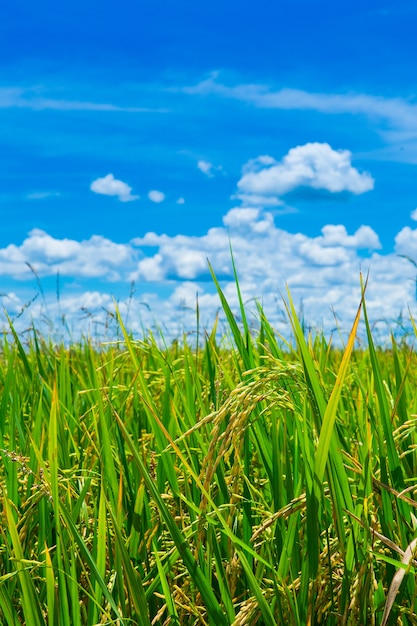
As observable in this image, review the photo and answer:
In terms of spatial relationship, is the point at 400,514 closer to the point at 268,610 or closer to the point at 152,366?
the point at 268,610

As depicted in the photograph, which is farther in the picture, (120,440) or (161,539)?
(120,440)

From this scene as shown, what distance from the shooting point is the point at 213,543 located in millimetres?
1270

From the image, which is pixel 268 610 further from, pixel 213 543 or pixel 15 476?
pixel 15 476

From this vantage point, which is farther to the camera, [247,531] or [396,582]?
[247,531]

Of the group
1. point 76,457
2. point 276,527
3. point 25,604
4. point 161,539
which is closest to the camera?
point 25,604

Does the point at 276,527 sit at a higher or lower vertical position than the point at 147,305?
lower

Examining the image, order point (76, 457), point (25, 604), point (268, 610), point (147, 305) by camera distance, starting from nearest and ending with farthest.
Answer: point (268, 610), point (25, 604), point (76, 457), point (147, 305)

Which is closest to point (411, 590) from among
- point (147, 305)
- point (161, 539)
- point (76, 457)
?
point (161, 539)

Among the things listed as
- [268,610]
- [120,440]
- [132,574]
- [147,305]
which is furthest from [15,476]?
[147,305]

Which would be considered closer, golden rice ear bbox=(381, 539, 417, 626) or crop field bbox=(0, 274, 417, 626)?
golden rice ear bbox=(381, 539, 417, 626)

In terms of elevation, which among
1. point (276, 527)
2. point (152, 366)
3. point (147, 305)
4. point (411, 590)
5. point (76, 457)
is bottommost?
point (411, 590)

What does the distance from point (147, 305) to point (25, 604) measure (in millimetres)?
3268

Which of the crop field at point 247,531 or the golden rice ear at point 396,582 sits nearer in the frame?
the golden rice ear at point 396,582

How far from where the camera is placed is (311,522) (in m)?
1.11
